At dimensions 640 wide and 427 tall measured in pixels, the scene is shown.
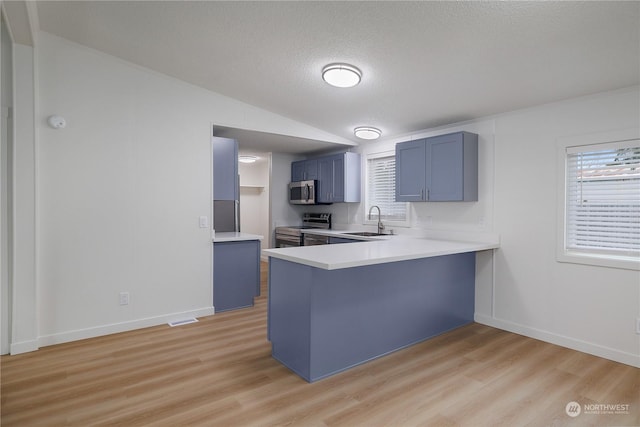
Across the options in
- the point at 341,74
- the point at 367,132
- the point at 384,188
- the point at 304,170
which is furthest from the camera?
the point at 304,170

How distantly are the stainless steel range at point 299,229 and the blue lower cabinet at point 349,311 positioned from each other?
2.73 metres

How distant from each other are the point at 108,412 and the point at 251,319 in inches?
71.4

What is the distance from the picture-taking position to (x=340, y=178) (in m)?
5.21

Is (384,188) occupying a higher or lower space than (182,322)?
higher

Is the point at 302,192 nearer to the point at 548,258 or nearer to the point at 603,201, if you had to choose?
the point at 548,258

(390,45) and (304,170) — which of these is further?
(304,170)

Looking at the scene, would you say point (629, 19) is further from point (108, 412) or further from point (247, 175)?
point (247, 175)

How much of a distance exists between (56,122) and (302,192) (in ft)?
11.6

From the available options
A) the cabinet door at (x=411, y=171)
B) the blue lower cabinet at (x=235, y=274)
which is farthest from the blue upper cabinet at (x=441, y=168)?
the blue lower cabinet at (x=235, y=274)

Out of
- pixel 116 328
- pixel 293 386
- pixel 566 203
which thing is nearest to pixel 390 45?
pixel 566 203

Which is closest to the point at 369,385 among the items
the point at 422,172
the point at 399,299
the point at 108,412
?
the point at 399,299

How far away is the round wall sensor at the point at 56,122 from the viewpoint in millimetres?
3017

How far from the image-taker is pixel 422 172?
3959mm

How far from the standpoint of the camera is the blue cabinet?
516cm
